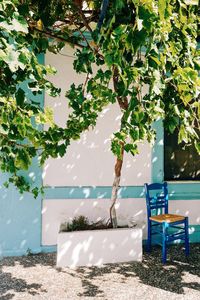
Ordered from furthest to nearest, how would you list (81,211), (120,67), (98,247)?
1. (81,211)
2. (98,247)
3. (120,67)

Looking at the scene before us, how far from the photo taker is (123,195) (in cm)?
507

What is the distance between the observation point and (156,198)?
4941mm

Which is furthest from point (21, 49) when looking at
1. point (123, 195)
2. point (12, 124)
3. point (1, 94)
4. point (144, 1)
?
point (123, 195)

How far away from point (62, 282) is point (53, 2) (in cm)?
297

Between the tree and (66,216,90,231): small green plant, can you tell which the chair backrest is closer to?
(66,216,90,231): small green plant

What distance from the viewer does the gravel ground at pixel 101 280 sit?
3.51 metres

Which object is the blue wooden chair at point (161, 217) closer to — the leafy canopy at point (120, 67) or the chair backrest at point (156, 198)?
the chair backrest at point (156, 198)

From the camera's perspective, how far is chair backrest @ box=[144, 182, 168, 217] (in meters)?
4.83

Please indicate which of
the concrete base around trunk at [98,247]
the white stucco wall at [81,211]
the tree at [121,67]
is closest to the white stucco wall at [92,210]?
the white stucco wall at [81,211]

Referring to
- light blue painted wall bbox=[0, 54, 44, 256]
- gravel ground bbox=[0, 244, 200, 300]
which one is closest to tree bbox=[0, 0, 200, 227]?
gravel ground bbox=[0, 244, 200, 300]

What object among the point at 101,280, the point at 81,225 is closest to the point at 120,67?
the point at 101,280

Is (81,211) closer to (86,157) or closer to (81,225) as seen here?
(81,225)

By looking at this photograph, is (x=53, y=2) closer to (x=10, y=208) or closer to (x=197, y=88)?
(x=197, y=88)

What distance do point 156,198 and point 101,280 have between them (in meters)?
1.56
